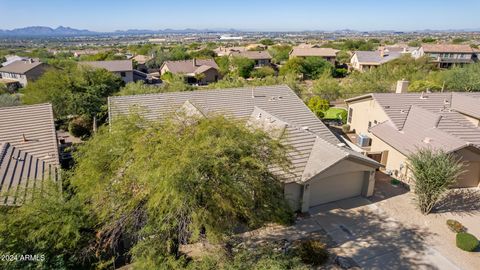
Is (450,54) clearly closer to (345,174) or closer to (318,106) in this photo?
(318,106)

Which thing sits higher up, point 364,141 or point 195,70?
point 195,70

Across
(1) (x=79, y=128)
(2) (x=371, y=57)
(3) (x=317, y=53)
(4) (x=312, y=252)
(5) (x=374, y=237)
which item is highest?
(3) (x=317, y=53)

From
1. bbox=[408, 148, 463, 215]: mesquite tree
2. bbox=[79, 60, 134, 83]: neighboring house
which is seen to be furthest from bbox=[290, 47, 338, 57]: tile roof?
bbox=[408, 148, 463, 215]: mesquite tree

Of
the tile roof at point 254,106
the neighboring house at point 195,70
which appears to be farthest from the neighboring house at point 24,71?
the tile roof at point 254,106

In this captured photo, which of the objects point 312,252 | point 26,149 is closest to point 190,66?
point 26,149

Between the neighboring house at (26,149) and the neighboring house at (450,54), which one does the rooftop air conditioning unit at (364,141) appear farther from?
the neighboring house at (450,54)

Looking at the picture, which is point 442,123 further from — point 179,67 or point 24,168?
point 179,67
